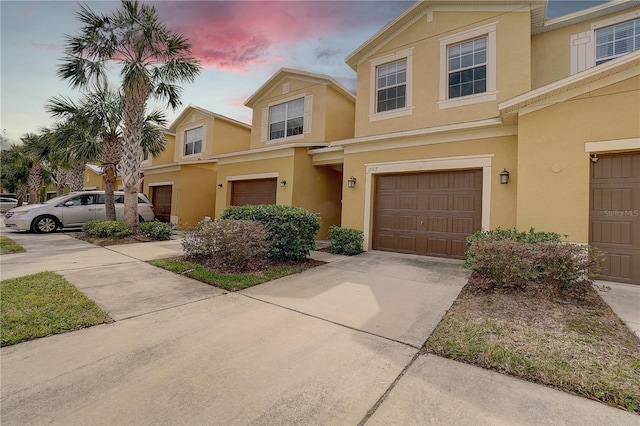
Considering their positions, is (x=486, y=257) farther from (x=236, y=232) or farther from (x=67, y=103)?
(x=67, y=103)

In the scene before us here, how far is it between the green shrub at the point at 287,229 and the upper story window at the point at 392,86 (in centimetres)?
505

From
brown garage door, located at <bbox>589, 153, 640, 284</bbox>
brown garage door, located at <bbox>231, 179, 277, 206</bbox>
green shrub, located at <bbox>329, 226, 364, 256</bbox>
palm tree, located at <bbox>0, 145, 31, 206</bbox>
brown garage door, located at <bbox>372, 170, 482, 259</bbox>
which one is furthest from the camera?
palm tree, located at <bbox>0, 145, 31, 206</bbox>

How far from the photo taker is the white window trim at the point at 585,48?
24.9 feet

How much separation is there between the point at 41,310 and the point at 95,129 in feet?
34.0

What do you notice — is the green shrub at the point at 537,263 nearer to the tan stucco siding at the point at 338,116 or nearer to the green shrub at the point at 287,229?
the green shrub at the point at 287,229

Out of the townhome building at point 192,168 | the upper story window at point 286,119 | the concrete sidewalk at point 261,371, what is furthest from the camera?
the townhome building at point 192,168

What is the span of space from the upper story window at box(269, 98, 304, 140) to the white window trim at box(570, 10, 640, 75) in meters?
9.02

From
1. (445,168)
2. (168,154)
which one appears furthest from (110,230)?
(445,168)

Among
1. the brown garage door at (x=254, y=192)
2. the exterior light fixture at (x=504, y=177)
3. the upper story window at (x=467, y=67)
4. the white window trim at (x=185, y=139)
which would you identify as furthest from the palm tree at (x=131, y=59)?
the exterior light fixture at (x=504, y=177)

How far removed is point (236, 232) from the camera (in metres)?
6.03

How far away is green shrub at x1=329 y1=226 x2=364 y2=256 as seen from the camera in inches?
329

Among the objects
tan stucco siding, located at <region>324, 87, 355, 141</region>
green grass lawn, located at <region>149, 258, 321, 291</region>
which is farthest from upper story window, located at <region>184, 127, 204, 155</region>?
green grass lawn, located at <region>149, 258, 321, 291</region>

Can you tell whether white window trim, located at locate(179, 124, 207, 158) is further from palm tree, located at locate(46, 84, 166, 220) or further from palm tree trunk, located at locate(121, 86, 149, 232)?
palm tree trunk, located at locate(121, 86, 149, 232)

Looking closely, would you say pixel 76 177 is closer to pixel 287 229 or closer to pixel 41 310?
pixel 287 229
